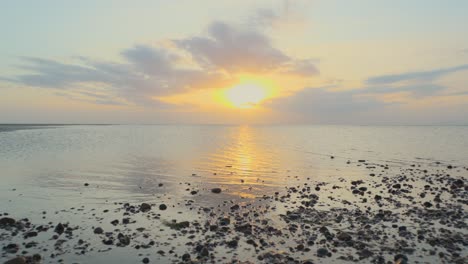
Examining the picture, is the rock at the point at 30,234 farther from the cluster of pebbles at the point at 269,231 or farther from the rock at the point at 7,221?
the rock at the point at 7,221

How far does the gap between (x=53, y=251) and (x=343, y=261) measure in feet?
39.3

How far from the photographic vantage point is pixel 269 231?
15.3m

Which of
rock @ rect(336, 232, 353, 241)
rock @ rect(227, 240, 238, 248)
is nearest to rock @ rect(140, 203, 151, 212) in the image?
rock @ rect(227, 240, 238, 248)

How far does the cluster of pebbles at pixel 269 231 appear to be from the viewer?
1245 cm

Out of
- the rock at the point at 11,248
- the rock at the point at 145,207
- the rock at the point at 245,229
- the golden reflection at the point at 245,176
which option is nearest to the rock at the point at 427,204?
the golden reflection at the point at 245,176

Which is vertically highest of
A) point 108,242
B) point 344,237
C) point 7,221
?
point 344,237

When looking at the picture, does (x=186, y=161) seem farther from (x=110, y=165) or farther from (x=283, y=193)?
(x=283, y=193)

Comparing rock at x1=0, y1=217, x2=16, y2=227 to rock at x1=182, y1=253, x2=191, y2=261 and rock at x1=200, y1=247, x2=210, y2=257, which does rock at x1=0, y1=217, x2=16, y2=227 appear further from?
rock at x1=200, y1=247, x2=210, y2=257

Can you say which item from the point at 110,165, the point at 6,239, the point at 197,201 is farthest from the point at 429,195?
the point at 110,165

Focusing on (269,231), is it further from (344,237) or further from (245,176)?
(245,176)

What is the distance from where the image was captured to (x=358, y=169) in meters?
37.8

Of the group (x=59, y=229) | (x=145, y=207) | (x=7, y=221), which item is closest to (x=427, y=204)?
(x=145, y=207)

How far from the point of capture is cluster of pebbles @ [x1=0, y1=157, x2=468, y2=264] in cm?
1245

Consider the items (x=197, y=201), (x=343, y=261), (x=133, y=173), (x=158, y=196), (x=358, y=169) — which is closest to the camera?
(x=343, y=261)
